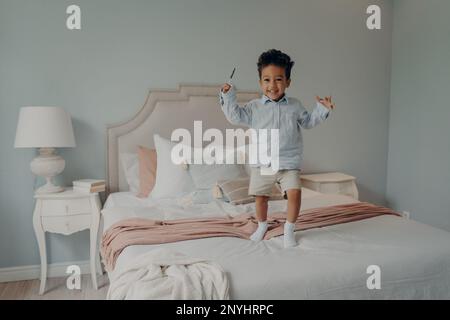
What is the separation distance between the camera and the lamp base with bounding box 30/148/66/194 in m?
2.71

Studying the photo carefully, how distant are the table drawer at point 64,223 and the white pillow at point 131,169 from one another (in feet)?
1.35

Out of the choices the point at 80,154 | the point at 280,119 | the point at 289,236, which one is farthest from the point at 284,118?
the point at 80,154

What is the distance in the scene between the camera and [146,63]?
3.12 m

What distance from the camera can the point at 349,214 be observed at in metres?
2.25

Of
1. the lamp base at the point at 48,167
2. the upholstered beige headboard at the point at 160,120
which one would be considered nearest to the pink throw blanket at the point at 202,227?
the lamp base at the point at 48,167

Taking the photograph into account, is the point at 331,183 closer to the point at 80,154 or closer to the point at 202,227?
the point at 202,227

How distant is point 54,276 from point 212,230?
5.84ft

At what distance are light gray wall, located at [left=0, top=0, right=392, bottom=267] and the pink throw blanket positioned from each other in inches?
48.8

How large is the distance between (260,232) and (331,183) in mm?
1664

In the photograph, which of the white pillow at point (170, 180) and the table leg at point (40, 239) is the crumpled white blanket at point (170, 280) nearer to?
the white pillow at point (170, 180)

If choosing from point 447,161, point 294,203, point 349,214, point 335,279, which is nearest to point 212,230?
point 294,203

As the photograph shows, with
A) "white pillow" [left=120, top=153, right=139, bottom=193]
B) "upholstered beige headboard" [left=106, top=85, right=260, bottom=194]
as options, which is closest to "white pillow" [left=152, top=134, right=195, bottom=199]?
"white pillow" [left=120, top=153, right=139, bottom=193]

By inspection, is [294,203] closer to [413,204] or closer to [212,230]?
[212,230]

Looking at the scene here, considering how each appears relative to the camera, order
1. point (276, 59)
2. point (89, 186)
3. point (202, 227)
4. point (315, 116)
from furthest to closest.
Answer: point (89, 186) → point (202, 227) → point (315, 116) → point (276, 59)
